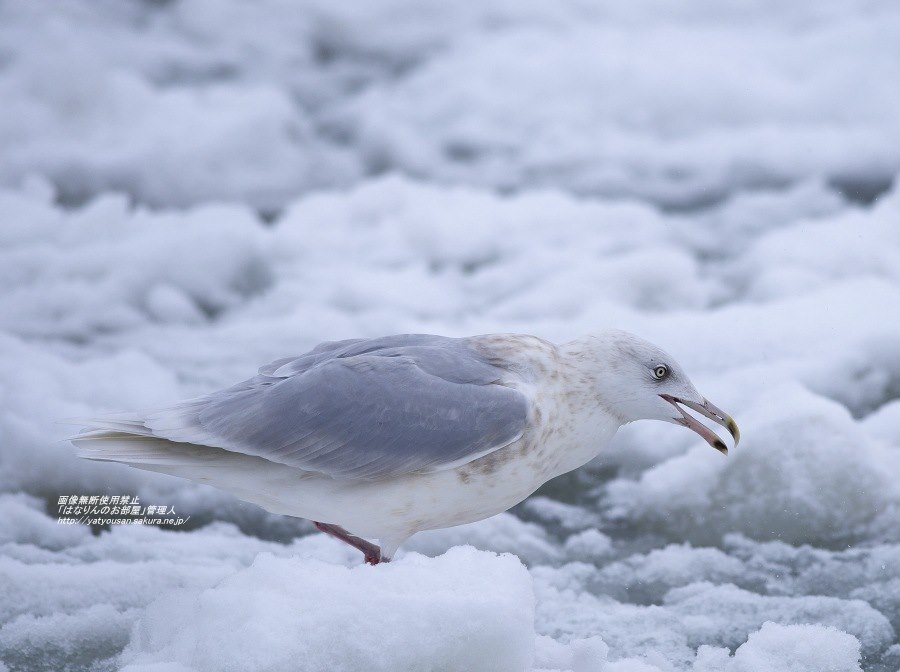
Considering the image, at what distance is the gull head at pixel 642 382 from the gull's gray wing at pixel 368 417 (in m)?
0.31

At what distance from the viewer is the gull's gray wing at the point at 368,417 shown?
319cm

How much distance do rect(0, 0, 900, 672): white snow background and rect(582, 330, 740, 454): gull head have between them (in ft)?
2.10

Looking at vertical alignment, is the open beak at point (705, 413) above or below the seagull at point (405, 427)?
above

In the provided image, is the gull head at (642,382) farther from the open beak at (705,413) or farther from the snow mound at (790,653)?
the snow mound at (790,653)

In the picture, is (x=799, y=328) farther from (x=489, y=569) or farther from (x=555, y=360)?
(x=489, y=569)

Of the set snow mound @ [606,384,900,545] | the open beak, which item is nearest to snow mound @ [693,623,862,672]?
the open beak

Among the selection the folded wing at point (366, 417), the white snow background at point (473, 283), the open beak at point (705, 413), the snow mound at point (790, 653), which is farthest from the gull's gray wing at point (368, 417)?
the snow mound at point (790, 653)

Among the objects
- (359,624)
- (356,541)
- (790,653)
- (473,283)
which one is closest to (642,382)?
(790,653)

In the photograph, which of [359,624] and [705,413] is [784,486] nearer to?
[705,413]

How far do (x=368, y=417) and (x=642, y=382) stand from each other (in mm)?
821

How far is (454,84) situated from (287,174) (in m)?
2.04

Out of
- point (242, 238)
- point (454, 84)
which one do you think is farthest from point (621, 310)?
point (454, 84)

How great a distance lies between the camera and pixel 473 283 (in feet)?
22.1

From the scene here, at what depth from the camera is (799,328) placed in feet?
18.9
